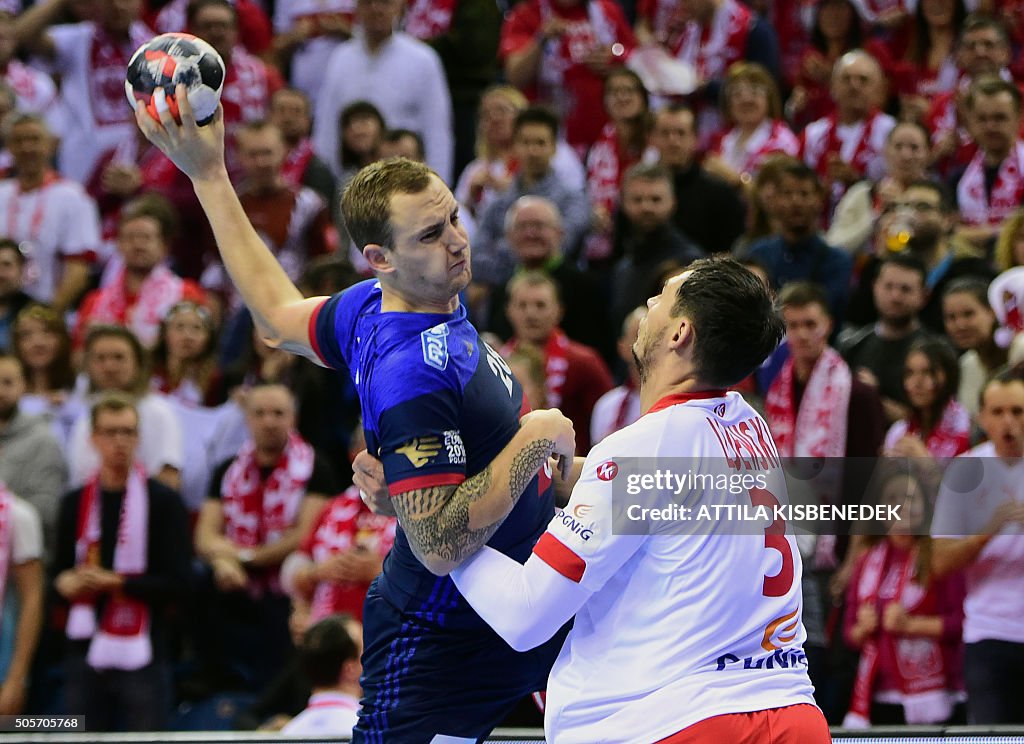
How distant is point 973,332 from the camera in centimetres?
717

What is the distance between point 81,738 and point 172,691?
2.57m

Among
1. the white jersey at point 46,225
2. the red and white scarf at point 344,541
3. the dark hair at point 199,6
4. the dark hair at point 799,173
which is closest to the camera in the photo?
the red and white scarf at point 344,541

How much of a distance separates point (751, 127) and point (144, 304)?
12.9ft

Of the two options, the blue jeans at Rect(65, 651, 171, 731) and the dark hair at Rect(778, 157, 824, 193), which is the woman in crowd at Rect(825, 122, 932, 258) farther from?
the blue jeans at Rect(65, 651, 171, 731)

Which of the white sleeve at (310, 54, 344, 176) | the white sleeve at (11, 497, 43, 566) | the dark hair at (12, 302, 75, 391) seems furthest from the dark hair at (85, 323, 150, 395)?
the white sleeve at (310, 54, 344, 176)

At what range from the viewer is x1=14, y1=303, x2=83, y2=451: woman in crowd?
818 centimetres

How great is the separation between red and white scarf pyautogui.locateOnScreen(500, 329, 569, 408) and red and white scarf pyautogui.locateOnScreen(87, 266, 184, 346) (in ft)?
6.97

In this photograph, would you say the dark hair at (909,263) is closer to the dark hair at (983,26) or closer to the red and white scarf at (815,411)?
the red and white scarf at (815,411)

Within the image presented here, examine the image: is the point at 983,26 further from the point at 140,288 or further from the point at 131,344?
the point at 131,344

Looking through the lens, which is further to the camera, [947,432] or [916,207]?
[916,207]

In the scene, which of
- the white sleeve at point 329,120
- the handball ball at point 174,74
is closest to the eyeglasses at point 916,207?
the white sleeve at point 329,120

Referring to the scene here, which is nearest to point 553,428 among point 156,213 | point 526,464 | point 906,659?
point 526,464

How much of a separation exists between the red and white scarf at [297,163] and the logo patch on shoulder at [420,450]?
6.56m

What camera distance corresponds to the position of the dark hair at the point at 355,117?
976 centimetres
